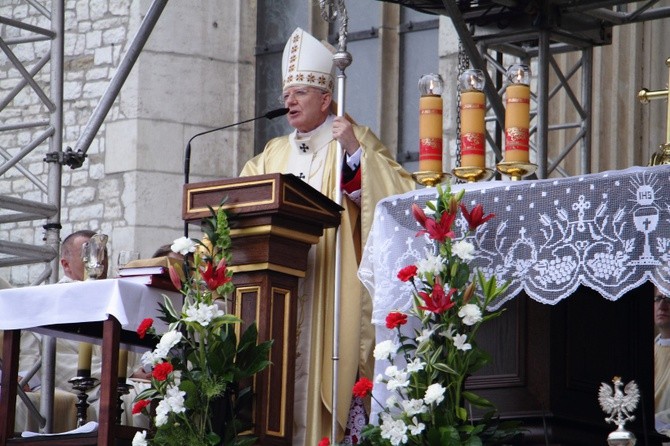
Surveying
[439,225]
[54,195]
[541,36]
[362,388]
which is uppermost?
[541,36]

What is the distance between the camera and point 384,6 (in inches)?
476

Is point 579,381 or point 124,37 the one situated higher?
point 124,37

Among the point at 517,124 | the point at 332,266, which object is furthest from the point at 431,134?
the point at 332,266

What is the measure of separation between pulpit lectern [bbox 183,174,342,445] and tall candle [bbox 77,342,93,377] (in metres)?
1.09

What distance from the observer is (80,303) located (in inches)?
247

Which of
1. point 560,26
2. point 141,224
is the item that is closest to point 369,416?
point 560,26

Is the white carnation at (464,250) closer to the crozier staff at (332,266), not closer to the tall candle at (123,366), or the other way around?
the crozier staff at (332,266)

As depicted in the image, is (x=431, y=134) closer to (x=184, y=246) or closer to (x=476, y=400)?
(x=184, y=246)

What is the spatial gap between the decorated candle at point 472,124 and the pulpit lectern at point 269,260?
2.11 ft

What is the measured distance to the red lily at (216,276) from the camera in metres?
5.93

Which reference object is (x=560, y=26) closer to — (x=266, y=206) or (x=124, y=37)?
(x=266, y=206)

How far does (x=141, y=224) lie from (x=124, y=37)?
1.53 metres

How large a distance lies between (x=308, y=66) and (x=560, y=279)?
2210 mm

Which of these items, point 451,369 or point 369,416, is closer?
point 451,369
